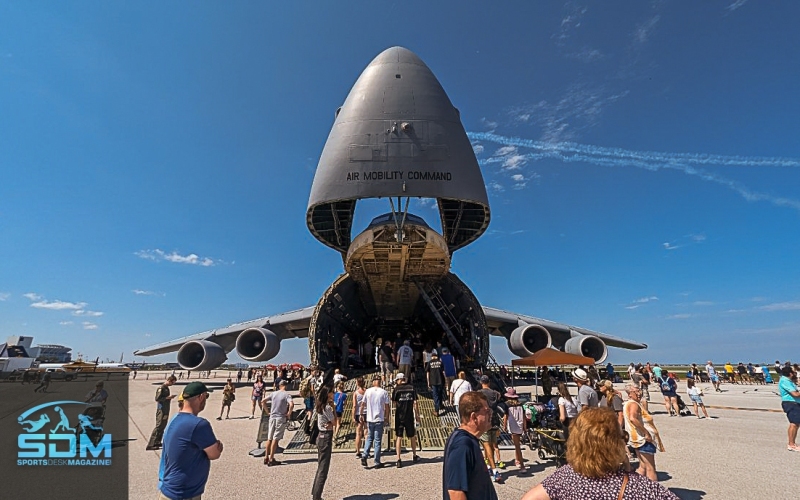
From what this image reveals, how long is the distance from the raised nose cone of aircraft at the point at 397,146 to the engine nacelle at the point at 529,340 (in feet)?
23.2

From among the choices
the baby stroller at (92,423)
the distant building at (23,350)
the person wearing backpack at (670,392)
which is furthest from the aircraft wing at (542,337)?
the distant building at (23,350)

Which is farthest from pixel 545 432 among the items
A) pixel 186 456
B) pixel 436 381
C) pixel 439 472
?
pixel 186 456

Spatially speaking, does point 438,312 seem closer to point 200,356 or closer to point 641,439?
point 641,439

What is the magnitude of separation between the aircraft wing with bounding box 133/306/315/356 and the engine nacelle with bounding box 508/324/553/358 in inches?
321

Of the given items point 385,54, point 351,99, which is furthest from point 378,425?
point 385,54

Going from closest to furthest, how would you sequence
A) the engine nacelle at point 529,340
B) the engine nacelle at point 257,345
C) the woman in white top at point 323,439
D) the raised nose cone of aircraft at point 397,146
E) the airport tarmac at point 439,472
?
the woman in white top at point 323,439 < the airport tarmac at point 439,472 < the raised nose cone of aircraft at point 397,146 < the engine nacelle at point 529,340 < the engine nacelle at point 257,345

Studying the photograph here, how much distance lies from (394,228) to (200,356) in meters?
11.5

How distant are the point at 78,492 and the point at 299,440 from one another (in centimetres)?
340

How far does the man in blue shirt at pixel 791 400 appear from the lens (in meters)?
6.52

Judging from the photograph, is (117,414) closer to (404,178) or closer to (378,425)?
(378,425)

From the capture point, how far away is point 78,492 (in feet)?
16.3

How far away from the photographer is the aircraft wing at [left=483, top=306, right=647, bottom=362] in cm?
1381

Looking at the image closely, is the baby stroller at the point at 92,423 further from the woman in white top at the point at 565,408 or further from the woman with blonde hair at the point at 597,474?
the woman with blonde hair at the point at 597,474

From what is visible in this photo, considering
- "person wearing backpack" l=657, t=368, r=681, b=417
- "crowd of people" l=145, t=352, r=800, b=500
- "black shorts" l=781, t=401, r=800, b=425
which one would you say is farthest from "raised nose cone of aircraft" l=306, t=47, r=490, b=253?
"person wearing backpack" l=657, t=368, r=681, b=417
